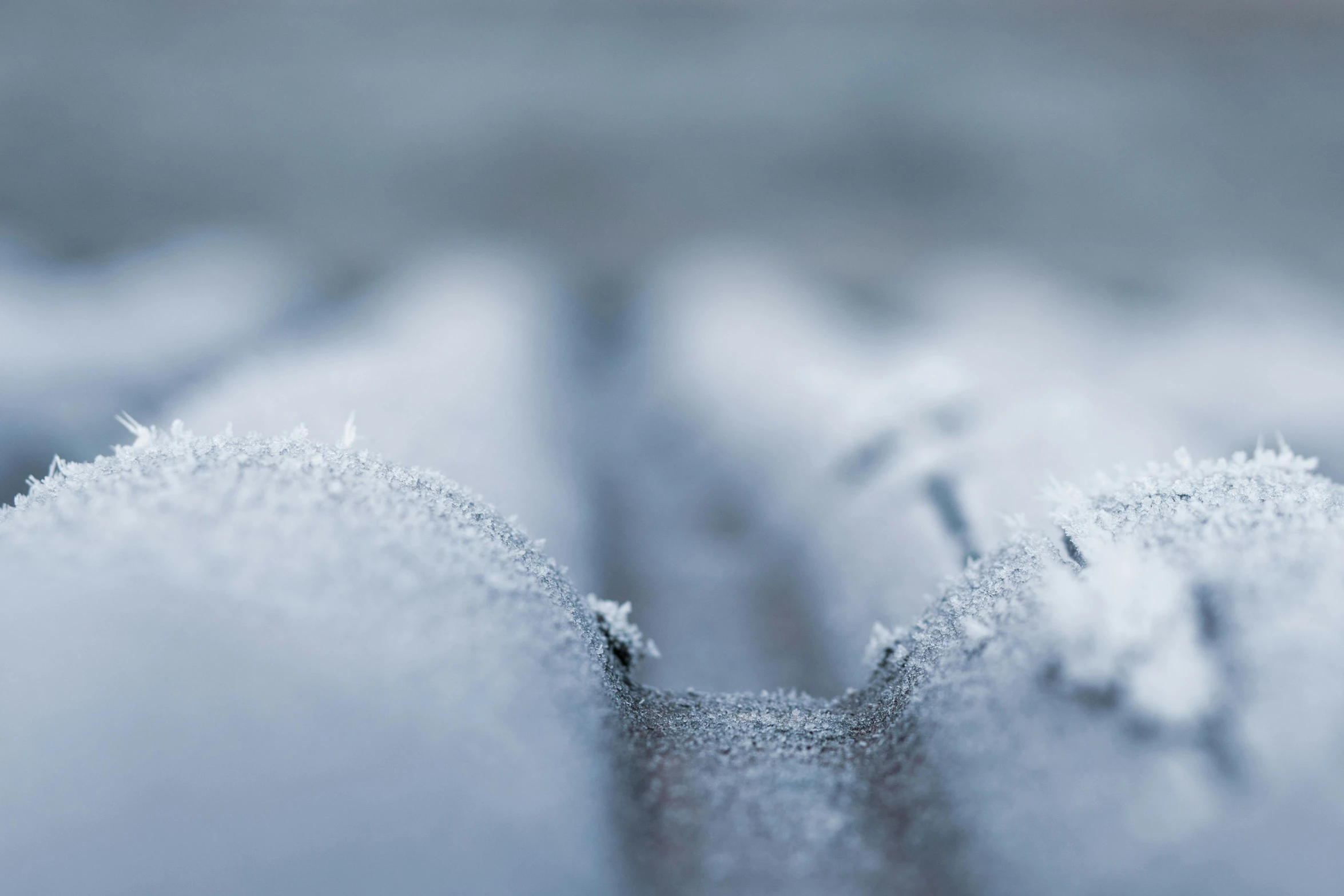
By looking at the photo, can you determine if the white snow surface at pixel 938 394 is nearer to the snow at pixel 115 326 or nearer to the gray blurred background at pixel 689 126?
the gray blurred background at pixel 689 126

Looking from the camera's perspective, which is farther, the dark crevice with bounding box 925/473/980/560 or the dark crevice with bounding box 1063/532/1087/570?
the dark crevice with bounding box 925/473/980/560

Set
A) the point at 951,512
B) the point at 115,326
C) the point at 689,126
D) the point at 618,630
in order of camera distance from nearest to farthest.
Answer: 1. the point at 618,630
2. the point at 951,512
3. the point at 115,326
4. the point at 689,126

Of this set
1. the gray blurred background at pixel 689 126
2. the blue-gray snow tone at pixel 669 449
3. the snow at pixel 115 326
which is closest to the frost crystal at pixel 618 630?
the blue-gray snow tone at pixel 669 449

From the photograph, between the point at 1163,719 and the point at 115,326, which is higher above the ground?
the point at 115,326

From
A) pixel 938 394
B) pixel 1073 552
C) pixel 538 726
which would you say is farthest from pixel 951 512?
pixel 538 726

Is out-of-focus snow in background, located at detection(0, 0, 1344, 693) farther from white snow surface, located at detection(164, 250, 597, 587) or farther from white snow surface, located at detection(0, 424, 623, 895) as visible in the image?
white snow surface, located at detection(0, 424, 623, 895)

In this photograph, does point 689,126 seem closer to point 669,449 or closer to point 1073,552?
point 669,449

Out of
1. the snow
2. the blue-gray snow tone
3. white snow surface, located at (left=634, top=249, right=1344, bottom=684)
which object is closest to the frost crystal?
the blue-gray snow tone
